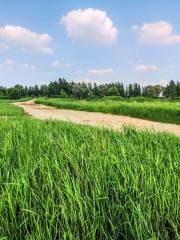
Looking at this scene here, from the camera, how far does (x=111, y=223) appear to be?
1889mm

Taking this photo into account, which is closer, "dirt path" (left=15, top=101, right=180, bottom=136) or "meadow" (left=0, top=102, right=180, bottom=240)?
"meadow" (left=0, top=102, right=180, bottom=240)

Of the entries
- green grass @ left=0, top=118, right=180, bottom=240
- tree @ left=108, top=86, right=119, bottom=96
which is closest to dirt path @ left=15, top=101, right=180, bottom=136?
green grass @ left=0, top=118, right=180, bottom=240

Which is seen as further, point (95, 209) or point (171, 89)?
point (171, 89)

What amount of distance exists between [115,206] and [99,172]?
48 cm

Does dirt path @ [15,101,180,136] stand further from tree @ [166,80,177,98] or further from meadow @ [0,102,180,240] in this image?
tree @ [166,80,177,98]

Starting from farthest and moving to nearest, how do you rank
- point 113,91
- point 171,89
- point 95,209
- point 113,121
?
point 113,91 → point 171,89 → point 113,121 → point 95,209

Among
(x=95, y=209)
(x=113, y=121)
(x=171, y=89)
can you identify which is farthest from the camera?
(x=171, y=89)

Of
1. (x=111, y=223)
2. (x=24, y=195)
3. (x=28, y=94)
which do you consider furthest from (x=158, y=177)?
(x=28, y=94)

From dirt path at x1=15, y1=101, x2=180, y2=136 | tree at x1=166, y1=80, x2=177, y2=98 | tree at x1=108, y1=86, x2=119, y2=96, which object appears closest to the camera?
dirt path at x1=15, y1=101, x2=180, y2=136

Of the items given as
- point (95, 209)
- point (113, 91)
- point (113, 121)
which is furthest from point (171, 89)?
point (95, 209)

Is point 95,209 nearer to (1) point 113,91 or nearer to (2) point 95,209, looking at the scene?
(2) point 95,209

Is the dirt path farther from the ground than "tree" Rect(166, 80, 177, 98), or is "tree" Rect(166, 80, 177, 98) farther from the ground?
"tree" Rect(166, 80, 177, 98)

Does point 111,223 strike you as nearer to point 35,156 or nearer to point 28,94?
point 35,156

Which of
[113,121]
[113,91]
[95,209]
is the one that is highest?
[113,91]
